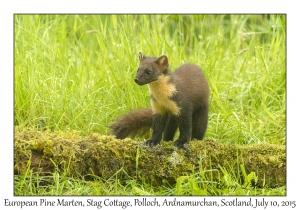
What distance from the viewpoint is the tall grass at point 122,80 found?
18.3 feet

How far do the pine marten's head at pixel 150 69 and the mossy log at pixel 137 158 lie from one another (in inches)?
23.8

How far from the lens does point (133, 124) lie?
5.34m

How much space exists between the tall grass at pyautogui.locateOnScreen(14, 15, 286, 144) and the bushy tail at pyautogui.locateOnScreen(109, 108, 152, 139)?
0.33 m

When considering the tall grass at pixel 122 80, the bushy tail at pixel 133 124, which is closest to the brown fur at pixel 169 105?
the bushy tail at pixel 133 124

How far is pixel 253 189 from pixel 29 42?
10.9 ft

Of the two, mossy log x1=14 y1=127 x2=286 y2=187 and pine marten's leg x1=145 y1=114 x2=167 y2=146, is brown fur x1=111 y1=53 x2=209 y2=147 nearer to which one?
pine marten's leg x1=145 y1=114 x2=167 y2=146

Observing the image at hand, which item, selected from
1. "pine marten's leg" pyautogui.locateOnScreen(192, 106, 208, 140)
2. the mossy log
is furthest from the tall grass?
the mossy log

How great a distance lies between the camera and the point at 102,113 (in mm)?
5734

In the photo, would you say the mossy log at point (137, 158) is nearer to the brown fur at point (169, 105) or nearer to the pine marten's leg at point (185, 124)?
the pine marten's leg at point (185, 124)

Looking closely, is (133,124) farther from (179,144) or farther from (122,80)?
(122,80)

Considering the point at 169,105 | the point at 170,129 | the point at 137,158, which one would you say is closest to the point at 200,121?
the point at 170,129

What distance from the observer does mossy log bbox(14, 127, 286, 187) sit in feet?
15.0

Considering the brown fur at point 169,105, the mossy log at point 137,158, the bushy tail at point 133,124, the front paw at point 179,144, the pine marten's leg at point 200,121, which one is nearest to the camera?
the mossy log at point 137,158

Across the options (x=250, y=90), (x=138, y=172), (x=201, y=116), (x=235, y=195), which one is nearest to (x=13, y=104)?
(x=138, y=172)
